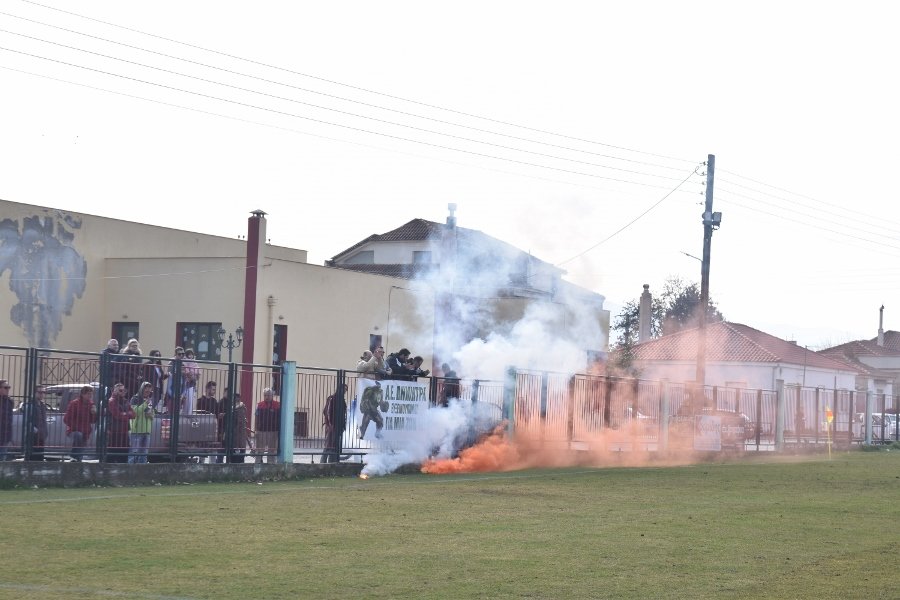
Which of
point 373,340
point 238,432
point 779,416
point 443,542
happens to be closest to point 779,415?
point 779,416

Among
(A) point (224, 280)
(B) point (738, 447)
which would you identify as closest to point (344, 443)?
(B) point (738, 447)

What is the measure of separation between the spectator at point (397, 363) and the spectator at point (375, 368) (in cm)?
16

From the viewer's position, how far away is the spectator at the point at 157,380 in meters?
18.8

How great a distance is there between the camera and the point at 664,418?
103ft

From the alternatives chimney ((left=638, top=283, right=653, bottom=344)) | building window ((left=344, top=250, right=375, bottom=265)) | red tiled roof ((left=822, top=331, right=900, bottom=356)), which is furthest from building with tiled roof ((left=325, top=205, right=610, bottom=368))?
red tiled roof ((left=822, top=331, right=900, bottom=356))

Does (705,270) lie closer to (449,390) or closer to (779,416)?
(779,416)

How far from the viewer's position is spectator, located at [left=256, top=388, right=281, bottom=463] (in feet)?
67.7

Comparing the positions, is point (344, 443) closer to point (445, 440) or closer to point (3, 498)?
point (445, 440)

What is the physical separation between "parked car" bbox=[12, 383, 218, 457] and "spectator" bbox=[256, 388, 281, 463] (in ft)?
3.46

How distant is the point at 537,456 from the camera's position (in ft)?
85.8

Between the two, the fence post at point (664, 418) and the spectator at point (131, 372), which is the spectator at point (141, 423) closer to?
the spectator at point (131, 372)

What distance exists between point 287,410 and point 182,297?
22281 mm

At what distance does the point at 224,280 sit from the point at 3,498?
26.9 m

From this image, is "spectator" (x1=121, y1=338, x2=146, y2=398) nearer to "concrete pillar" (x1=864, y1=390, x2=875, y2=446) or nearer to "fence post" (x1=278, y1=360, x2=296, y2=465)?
"fence post" (x1=278, y1=360, x2=296, y2=465)
